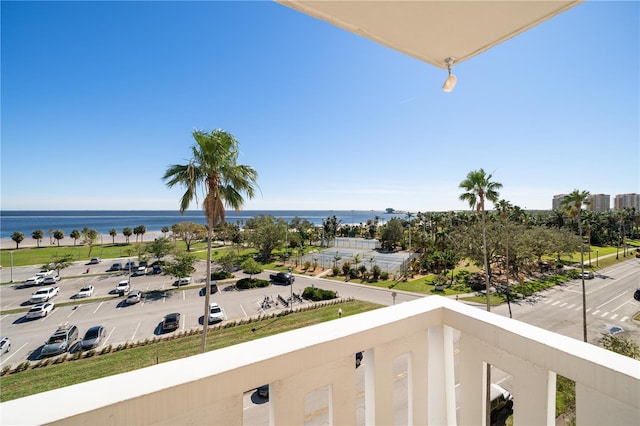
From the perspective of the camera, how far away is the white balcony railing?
1.74 ft

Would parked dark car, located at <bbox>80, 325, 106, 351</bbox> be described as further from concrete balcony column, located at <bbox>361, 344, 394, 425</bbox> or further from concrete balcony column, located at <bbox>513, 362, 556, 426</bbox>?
concrete balcony column, located at <bbox>513, 362, 556, 426</bbox>

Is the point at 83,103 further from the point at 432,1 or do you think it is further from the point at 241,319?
the point at 432,1

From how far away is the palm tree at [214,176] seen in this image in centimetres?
559

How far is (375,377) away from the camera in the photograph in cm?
86

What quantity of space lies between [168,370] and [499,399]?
26.2 feet

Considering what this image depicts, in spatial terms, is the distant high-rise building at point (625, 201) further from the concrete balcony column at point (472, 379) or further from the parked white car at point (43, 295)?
the parked white car at point (43, 295)

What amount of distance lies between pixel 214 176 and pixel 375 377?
5765 millimetres

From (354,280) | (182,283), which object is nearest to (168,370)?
(354,280)

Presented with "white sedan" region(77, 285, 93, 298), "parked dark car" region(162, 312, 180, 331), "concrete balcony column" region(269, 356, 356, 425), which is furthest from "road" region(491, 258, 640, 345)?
"white sedan" region(77, 285, 93, 298)

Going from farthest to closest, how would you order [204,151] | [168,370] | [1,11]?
[1,11]
[204,151]
[168,370]

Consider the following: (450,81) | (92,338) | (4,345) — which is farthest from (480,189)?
(4,345)

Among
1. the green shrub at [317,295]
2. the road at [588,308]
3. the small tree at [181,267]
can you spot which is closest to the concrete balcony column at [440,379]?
the green shrub at [317,295]

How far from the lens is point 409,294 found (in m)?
14.7

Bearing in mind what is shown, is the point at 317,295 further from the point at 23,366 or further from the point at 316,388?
the point at 316,388
